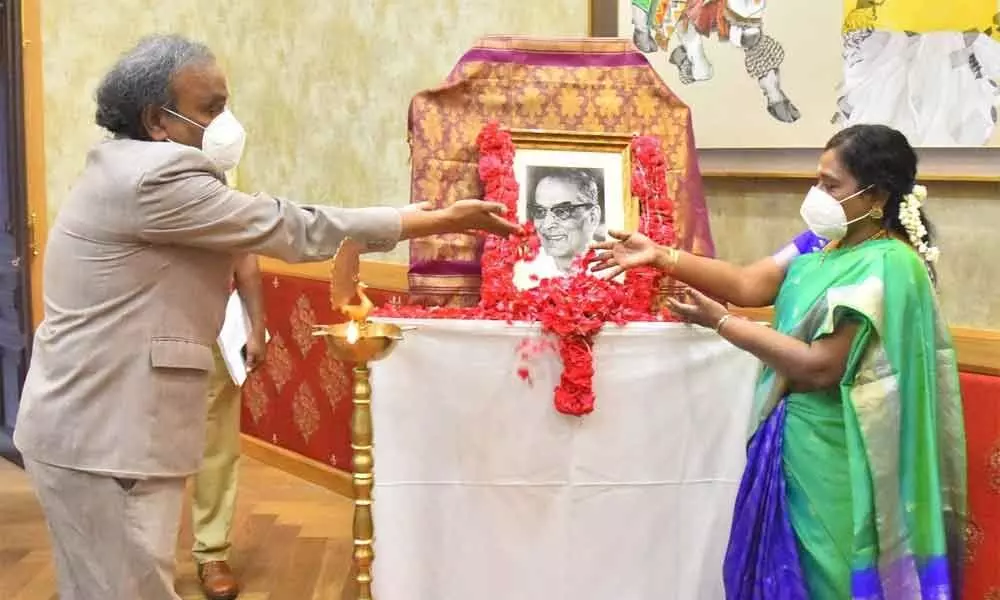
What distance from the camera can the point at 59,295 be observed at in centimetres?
201

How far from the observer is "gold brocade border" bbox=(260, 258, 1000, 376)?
109 inches

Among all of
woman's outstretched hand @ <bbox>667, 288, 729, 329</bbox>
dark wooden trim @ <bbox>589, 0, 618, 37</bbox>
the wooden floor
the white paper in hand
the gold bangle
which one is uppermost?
dark wooden trim @ <bbox>589, 0, 618, 37</bbox>

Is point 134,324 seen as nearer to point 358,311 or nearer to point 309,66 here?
point 358,311

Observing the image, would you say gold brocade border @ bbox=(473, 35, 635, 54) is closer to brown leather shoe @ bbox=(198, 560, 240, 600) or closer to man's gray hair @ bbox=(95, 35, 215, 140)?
man's gray hair @ bbox=(95, 35, 215, 140)

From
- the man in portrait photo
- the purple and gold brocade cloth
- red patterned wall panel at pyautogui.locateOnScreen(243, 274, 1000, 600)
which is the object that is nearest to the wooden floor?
red patterned wall panel at pyautogui.locateOnScreen(243, 274, 1000, 600)

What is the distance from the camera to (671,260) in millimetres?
2670

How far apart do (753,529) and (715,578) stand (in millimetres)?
398

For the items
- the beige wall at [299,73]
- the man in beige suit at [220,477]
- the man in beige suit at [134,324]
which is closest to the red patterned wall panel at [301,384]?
the beige wall at [299,73]

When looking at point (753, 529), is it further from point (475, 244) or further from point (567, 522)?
point (475, 244)

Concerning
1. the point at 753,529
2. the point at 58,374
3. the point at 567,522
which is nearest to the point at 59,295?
the point at 58,374

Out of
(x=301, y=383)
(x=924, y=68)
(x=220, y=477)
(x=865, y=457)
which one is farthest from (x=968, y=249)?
(x=301, y=383)

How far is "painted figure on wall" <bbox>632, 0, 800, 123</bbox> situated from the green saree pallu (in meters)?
0.99

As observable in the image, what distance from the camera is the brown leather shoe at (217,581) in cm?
346

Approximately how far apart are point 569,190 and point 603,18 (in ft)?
3.58
